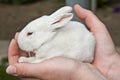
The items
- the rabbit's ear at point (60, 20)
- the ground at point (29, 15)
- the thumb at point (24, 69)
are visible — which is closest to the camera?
the thumb at point (24, 69)

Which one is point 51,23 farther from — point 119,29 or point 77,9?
point 119,29

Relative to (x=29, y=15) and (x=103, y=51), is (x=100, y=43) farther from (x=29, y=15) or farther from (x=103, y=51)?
(x=29, y=15)

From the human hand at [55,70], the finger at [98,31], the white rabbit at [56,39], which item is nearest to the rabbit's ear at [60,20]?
the white rabbit at [56,39]

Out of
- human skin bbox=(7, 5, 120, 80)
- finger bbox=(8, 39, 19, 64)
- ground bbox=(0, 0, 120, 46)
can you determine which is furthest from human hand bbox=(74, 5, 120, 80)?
ground bbox=(0, 0, 120, 46)

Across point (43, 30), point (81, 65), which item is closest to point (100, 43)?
point (81, 65)

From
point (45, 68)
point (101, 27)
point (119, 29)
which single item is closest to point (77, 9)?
point (101, 27)

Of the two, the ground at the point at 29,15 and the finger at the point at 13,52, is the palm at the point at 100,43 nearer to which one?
the finger at the point at 13,52

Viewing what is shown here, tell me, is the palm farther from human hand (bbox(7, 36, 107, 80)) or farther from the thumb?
the thumb
